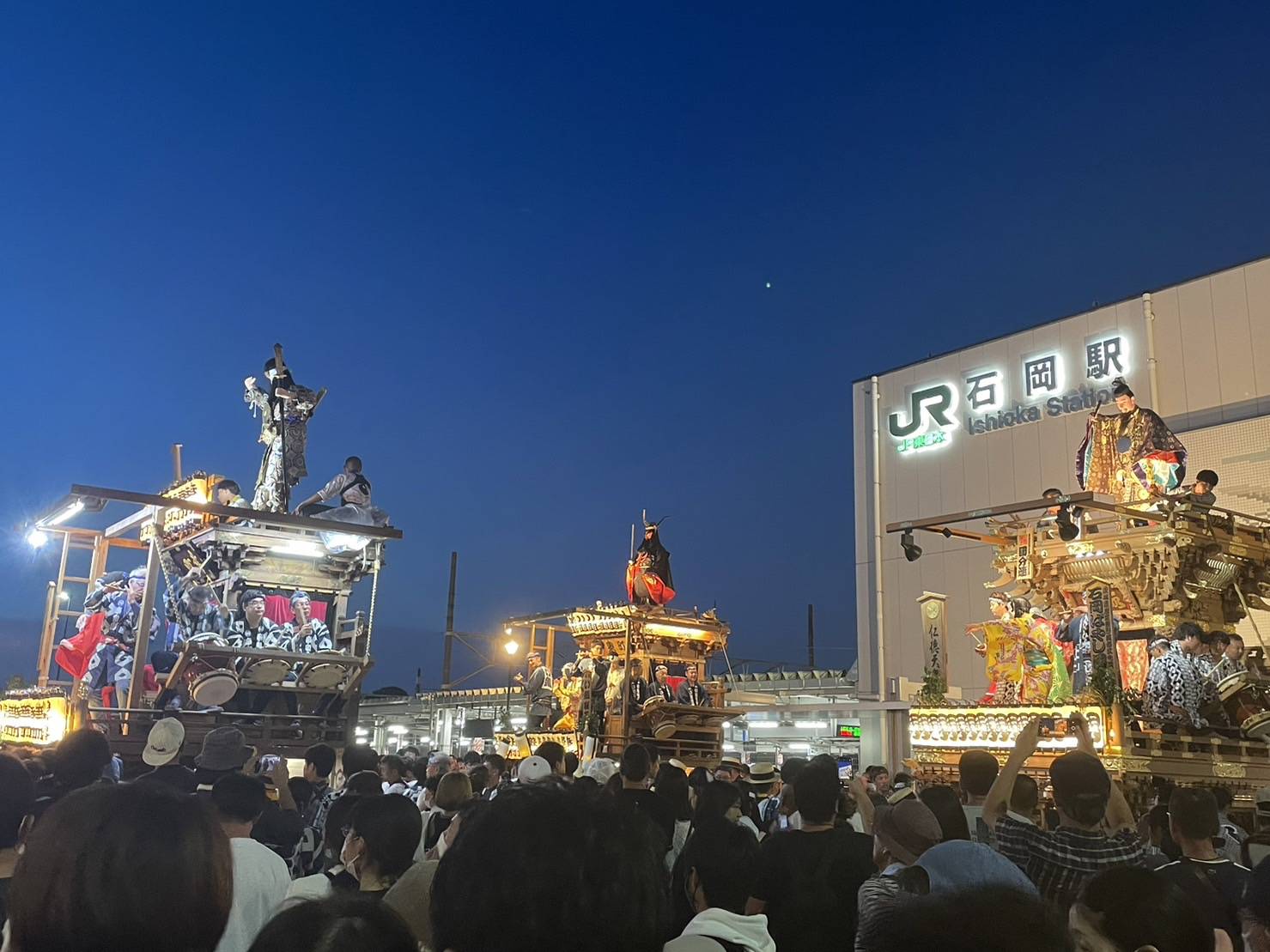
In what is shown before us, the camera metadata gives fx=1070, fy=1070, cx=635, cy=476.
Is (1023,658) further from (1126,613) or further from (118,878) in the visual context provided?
(118,878)

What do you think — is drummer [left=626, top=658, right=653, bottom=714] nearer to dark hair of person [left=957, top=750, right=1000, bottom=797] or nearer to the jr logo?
the jr logo

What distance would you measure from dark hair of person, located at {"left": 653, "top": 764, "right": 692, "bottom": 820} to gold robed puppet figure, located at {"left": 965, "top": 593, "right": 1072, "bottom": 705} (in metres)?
7.86

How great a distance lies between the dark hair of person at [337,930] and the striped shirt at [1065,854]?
Result: 3182 millimetres

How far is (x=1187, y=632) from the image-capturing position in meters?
13.2

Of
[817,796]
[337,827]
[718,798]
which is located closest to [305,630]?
[337,827]

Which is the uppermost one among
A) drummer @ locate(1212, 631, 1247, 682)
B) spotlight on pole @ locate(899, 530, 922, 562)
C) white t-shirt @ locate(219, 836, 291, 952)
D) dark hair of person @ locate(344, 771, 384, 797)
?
spotlight on pole @ locate(899, 530, 922, 562)

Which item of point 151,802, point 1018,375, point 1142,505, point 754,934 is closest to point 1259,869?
point 754,934

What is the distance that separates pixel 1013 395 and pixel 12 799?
22.8 metres

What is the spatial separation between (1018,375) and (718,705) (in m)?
9.99

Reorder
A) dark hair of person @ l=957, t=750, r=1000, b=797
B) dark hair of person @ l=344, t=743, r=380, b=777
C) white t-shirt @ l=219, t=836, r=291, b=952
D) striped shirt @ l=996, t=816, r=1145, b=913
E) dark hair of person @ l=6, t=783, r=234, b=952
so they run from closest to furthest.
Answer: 1. dark hair of person @ l=6, t=783, r=234, b=952
2. white t-shirt @ l=219, t=836, r=291, b=952
3. striped shirt @ l=996, t=816, r=1145, b=913
4. dark hair of person @ l=957, t=750, r=1000, b=797
5. dark hair of person @ l=344, t=743, r=380, b=777

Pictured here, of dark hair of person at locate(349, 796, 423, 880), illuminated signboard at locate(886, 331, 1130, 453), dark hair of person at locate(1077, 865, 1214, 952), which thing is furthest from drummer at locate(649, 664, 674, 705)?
dark hair of person at locate(1077, 865, 1214, 952)

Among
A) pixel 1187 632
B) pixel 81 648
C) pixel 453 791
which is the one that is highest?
pixel 1187 632

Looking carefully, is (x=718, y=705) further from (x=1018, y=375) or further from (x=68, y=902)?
(x=68, y=902)

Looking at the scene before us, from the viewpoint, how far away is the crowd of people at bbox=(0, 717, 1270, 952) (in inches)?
81.4
